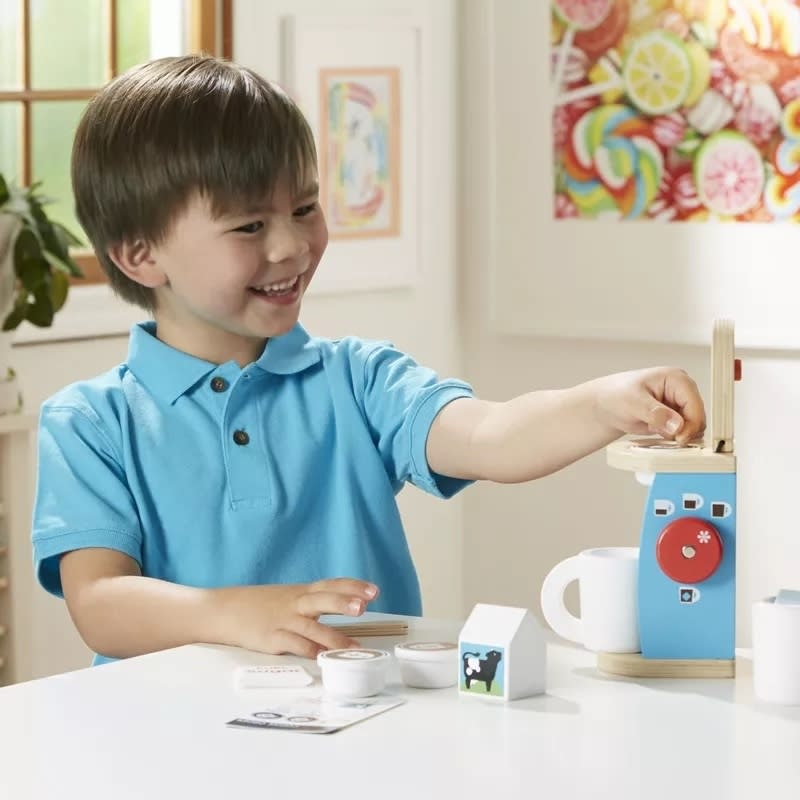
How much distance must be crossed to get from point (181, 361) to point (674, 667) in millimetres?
641

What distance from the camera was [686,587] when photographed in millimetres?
1337

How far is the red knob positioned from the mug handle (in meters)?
0.09

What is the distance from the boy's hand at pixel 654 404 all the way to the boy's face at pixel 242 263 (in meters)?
0.37

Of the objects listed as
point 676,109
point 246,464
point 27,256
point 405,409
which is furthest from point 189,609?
point 676,109

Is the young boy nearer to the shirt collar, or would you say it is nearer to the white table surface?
the shirt collar

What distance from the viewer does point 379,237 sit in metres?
3.37

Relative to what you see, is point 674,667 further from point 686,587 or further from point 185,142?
point 185,142

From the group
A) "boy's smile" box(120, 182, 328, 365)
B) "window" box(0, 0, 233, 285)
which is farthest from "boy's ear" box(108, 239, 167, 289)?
"window" box(0, 0, 233, 285)

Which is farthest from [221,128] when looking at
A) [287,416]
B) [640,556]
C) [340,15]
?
[340,15]

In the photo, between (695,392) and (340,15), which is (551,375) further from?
(695,392)

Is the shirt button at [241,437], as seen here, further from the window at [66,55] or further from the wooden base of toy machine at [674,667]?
the window at [66,55]

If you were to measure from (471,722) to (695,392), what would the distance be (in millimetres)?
356

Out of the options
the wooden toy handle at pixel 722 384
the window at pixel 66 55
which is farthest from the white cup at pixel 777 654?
the window at pixel 66 55

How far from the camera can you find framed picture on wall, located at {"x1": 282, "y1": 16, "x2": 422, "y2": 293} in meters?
3.21
